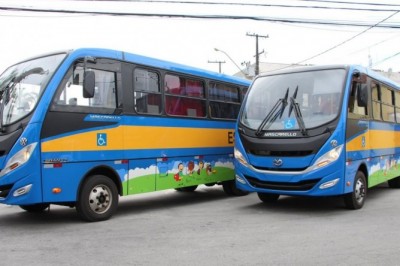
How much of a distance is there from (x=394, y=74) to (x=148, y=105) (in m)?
53.3

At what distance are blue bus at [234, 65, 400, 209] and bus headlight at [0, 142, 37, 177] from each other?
13.5 ft

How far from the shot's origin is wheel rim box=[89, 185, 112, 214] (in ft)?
25.5

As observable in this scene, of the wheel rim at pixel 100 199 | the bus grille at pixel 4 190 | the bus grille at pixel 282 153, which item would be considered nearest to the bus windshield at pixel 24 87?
the bus grille at pixel 4 190

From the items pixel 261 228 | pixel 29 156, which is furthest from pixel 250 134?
pixel 29 156

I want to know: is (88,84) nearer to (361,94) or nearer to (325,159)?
(325,159)

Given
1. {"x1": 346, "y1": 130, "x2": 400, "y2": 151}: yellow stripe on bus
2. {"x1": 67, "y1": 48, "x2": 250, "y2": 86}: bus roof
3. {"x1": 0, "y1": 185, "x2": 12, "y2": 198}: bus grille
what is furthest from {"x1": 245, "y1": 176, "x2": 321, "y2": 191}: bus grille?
{"x1": 0, "y1": 185, "x2": 12, "y2": 198}: bus grille

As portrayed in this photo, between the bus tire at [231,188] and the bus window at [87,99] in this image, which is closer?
the bus window at [87,99]

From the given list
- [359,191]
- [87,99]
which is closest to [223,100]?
[359,191]

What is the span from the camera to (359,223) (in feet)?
25.1

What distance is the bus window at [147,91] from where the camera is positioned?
28.5ft

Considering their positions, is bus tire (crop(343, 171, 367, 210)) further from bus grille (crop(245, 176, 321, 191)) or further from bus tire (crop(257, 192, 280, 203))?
bus tire (crop(257, 192, 280, 203))

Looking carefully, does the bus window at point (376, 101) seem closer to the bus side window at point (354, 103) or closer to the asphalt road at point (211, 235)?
the bus side window at point (354, 103)

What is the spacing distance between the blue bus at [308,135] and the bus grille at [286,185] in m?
0.02

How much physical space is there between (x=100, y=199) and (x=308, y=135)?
155 inches
